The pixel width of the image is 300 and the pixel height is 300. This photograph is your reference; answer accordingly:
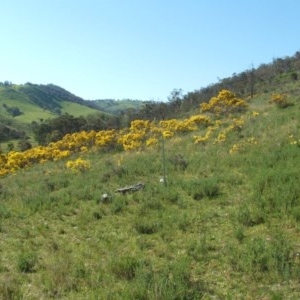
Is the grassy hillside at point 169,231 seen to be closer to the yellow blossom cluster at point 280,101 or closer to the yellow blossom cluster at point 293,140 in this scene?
the yellow blossom cluster at point 293,140

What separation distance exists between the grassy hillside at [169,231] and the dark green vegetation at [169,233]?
0.02 metres

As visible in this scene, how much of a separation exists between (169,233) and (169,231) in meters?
0.10

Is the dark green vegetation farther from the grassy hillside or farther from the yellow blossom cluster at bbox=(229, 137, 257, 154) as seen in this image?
the yellow blossom cluster at bbox=(229, 137, 257, 154)

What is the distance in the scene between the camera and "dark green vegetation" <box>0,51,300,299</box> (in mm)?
5926

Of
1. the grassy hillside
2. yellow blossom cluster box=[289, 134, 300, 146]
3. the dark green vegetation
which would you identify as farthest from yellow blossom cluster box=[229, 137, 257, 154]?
yellow blossom cluster box=[289, 134, 300, 146]

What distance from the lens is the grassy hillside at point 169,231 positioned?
19.5 feet

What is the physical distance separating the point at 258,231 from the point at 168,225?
72.0 inches

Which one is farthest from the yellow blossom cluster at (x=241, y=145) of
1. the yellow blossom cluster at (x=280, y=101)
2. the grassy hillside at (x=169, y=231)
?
the yellow blossom cluster at (x=280, y=101)

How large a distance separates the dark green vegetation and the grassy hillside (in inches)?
0.8

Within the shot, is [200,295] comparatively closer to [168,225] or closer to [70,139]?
[168,225]

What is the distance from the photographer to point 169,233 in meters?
8.17

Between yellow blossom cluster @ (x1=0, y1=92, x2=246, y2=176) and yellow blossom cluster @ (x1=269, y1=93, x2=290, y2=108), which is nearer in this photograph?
yellow blossom cluster @ (x1=269, y1=93, x2=290, y2=108)

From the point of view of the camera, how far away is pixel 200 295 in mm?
5641

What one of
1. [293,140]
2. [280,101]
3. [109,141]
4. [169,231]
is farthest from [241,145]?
[109,141]
